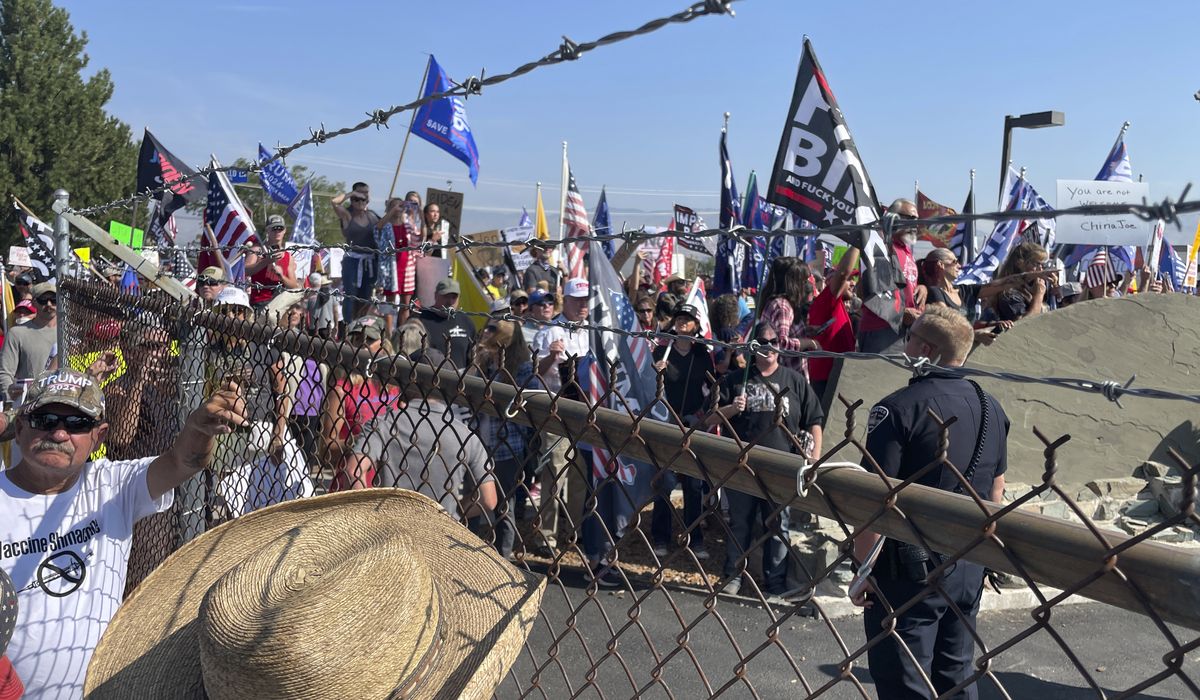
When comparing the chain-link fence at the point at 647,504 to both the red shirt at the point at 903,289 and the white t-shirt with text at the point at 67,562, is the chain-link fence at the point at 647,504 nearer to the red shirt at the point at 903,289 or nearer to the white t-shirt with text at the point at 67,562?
the white t-shirt with text at the point at 67,562

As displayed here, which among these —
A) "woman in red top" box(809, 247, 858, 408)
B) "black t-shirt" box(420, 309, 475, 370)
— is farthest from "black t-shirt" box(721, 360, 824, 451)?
"black t-shirt" box(420, 309, 475, 370)

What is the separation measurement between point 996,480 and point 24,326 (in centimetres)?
894

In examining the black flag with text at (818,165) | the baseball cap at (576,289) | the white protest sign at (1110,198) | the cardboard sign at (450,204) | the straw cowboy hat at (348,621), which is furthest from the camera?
the cardboard sign at (450,204)

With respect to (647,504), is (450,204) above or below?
above

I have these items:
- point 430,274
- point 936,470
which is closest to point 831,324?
point 936,470

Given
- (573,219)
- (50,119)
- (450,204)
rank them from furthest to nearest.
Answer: (50,119) < (450,204) < (573,219)

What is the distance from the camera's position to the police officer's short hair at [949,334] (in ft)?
13.7

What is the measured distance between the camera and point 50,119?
109ft

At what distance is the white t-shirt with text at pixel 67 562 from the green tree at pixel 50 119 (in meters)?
33.5

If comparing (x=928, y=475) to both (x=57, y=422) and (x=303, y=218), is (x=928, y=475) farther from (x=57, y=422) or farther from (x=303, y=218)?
(x=303, y=218)

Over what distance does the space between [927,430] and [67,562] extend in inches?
125

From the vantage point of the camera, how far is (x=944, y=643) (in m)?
4.13

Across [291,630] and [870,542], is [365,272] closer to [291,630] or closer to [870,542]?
[870,542]

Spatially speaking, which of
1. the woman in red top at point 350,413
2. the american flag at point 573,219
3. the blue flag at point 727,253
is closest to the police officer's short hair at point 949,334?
the woman in red top at point 350,413
